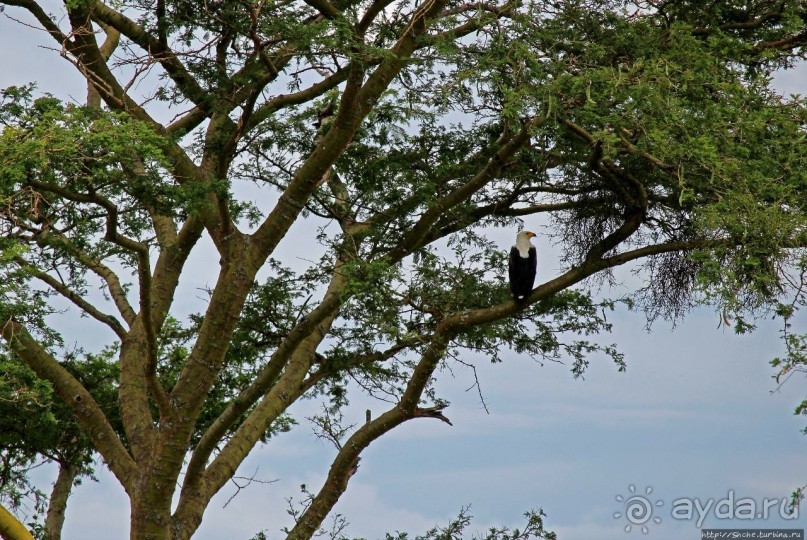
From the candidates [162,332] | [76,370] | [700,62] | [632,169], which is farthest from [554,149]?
[76,370]

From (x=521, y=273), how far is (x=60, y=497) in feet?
25.3

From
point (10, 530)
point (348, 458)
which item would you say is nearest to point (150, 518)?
point (10, 530)

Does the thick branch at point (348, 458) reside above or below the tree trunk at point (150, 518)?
above

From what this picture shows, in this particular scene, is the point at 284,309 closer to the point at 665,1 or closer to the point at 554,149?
the point at 554,149

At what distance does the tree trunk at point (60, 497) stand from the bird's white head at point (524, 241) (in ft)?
23.5

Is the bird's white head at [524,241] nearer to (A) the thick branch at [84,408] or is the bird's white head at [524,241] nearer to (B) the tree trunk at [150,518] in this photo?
(B) the tree trunk at [150,518]

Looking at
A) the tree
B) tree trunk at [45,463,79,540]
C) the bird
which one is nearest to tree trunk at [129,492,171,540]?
the tree

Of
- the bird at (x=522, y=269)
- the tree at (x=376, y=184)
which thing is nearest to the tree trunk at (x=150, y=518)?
the tree at (x=376, y=184)

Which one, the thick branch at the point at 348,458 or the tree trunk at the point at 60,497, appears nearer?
the thick branch at the point at 348,458

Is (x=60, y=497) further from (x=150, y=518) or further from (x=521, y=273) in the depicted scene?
(x=521, y=273)

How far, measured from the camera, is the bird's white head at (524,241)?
10.4 meters

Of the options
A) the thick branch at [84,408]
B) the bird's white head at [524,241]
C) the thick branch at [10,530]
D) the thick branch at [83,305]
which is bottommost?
the thick branch at [10,530]

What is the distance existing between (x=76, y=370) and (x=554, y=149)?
723 cm

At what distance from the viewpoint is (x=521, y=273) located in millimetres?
9961
